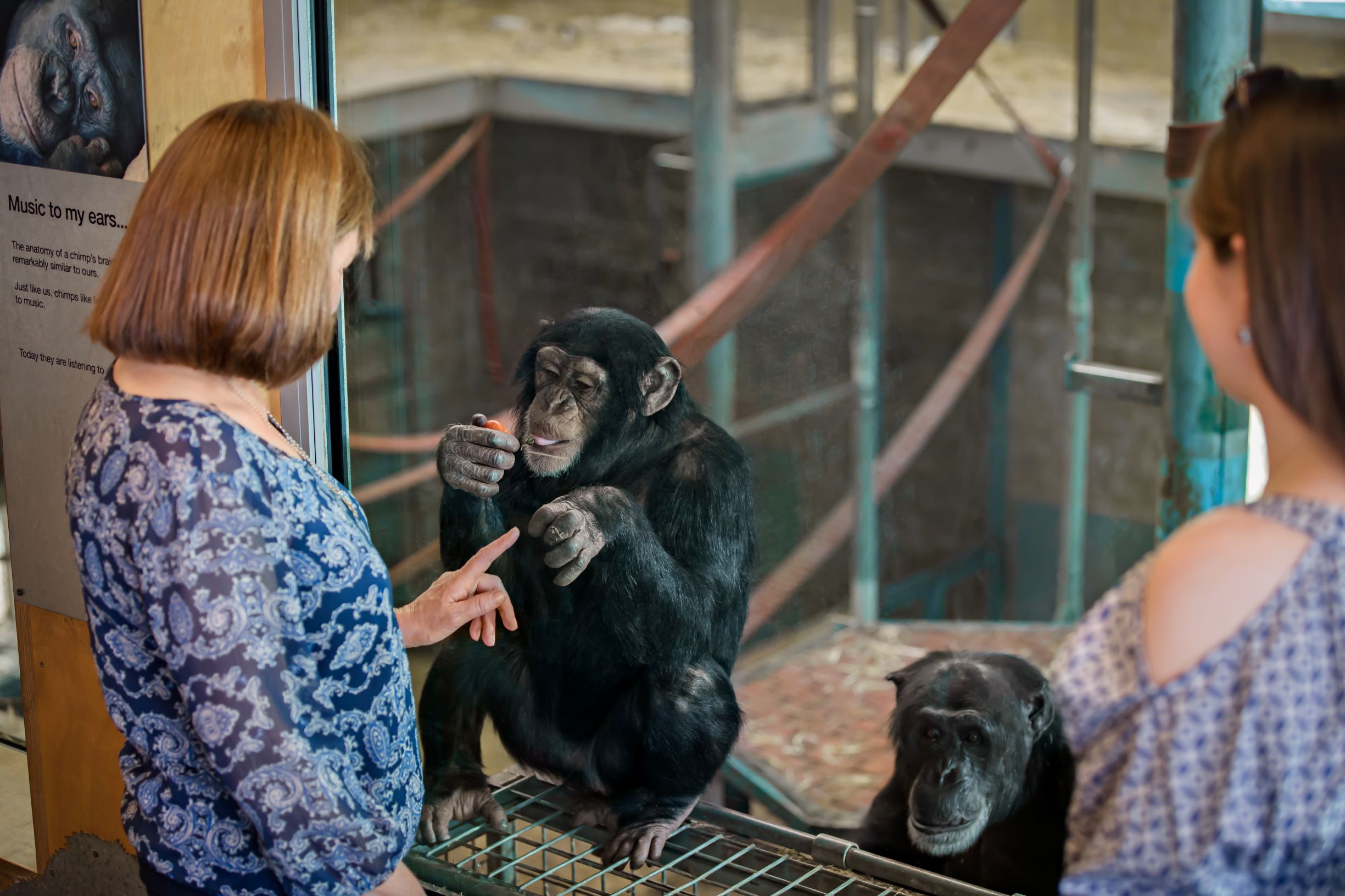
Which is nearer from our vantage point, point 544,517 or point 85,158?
point 544,517

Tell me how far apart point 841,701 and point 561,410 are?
1.95ft

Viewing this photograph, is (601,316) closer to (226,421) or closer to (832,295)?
(832,295)

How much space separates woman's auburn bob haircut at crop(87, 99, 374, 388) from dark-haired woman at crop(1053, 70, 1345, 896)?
31.7 inches

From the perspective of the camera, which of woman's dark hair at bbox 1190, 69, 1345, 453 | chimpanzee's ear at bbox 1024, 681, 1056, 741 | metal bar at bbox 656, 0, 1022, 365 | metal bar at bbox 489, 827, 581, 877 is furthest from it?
metal bar at bbox 489, 827, 581, 877

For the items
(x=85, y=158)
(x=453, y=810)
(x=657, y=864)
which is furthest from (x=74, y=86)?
(x=657, y=864)

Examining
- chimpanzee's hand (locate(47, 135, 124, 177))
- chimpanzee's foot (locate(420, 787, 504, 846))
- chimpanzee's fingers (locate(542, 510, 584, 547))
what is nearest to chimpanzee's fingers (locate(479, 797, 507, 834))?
chimpanzee's foot (locate(420, 787, 504, 846))

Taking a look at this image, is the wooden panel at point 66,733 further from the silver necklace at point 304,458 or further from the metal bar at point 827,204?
the metal bar at point 827,204

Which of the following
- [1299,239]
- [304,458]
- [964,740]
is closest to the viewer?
[1299,239]

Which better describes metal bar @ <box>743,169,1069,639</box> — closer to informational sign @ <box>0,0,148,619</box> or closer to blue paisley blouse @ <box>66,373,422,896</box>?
Answer: blue paisley blouse @ <box>66,373,422,896</box>

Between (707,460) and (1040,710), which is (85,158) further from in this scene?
(1040,710)

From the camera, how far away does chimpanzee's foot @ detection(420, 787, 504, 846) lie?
204 centimetres

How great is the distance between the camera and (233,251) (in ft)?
3.97

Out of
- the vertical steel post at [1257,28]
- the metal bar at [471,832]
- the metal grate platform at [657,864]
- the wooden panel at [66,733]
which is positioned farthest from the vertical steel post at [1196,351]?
the wooden panel at [66,733]

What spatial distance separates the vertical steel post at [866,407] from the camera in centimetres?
191
